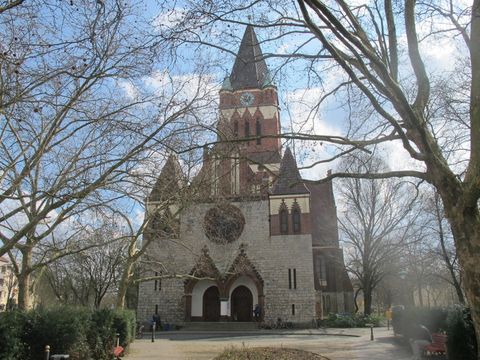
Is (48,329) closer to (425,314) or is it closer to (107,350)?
(107,350)

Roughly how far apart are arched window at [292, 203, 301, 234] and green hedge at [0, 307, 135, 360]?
66.0 ft

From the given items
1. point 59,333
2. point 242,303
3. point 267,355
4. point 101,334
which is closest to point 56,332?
point 59,333

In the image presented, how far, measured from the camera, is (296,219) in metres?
34.0

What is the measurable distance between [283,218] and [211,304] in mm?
8736

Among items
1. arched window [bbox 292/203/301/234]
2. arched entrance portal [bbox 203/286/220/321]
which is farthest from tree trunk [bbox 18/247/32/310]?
arched window [bbox 292/203/301/234]

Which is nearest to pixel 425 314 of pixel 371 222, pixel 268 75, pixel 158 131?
pixel 268 75

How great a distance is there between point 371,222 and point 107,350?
1040 inches

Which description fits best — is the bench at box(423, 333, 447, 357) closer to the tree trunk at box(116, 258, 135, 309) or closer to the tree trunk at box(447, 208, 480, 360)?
the tree trunk at box(447, 208, 480, 360)

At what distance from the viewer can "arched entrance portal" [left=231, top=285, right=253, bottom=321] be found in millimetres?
33562

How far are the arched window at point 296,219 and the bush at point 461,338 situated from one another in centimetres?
2193

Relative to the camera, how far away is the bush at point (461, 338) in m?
11.2

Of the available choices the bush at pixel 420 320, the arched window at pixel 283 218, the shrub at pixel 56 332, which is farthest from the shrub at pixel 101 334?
the arched window at pixel 283 218

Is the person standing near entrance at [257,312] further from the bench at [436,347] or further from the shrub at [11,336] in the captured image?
the shrub at [11,336]

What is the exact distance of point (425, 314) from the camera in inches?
679
